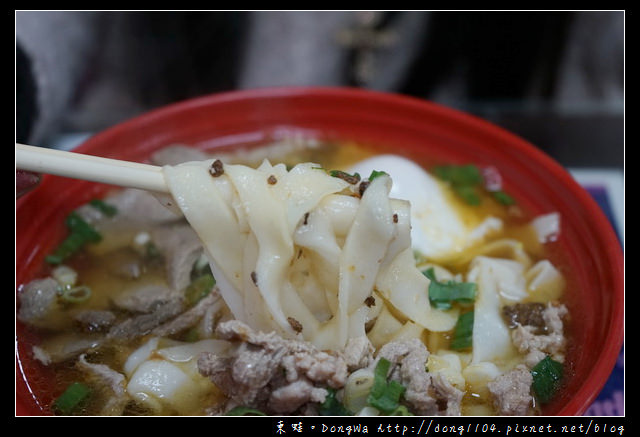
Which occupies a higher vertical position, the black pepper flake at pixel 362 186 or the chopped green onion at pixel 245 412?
the black pepper flake at pixel 362 186

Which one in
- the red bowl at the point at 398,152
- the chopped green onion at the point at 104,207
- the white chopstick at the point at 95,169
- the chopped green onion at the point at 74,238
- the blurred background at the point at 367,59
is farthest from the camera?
the blurred background at the point at 367,59

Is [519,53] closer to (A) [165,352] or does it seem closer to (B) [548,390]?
(B) [548,390]

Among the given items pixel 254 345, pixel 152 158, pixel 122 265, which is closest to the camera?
pixel 254 345

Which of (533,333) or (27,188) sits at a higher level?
(27,188)

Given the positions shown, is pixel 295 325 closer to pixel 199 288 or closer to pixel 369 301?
pixel 369 301

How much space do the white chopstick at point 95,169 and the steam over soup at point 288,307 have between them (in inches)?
1.8

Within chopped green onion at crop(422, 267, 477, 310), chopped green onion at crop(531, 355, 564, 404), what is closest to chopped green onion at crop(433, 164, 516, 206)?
chopped green onion at crop(422, 267, 477, 310)

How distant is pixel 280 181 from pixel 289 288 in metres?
0.29

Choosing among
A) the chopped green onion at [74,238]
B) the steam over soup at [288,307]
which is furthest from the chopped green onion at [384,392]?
the chopped green onion at [74,238]

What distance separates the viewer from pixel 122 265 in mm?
2096

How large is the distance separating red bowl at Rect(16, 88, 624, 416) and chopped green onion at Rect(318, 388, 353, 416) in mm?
557

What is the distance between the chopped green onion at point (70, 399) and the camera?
5.43 feet

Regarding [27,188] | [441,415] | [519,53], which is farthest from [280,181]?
[519,53]

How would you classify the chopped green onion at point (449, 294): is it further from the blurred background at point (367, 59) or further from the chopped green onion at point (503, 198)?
the blurred background at point (367, 59)
